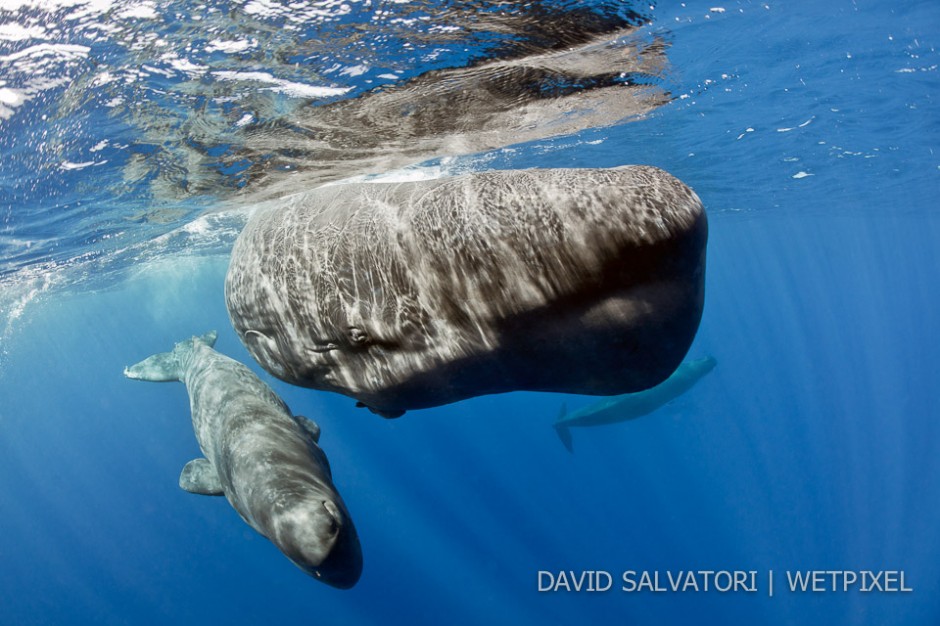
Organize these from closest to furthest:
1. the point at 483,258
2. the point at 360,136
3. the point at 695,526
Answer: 1. the point at 483,258
2. the point at 360,136
3. the point at 695,526

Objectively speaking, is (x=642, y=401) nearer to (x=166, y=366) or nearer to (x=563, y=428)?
(x=563, y=428)

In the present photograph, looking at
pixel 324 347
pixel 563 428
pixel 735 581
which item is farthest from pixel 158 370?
pixel 735 581

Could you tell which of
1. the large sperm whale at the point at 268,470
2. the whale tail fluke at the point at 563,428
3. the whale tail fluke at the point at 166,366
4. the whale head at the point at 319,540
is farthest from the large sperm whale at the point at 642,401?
the whale head at the point at 319,540

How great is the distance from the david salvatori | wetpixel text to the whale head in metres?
7.74

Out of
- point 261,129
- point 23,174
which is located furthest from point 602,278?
point 23,174

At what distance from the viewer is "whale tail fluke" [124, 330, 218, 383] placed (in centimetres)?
1352

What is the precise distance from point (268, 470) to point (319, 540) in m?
1.76

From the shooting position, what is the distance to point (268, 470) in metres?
5.47

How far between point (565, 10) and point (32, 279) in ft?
80.0

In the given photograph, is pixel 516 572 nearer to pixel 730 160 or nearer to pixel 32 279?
pixel 730 160

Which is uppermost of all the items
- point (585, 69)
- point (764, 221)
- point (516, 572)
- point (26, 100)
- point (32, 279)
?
point (26, 100)

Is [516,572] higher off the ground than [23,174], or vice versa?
[23,174]

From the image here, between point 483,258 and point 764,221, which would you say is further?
point 764,221

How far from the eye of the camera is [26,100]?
658cm
